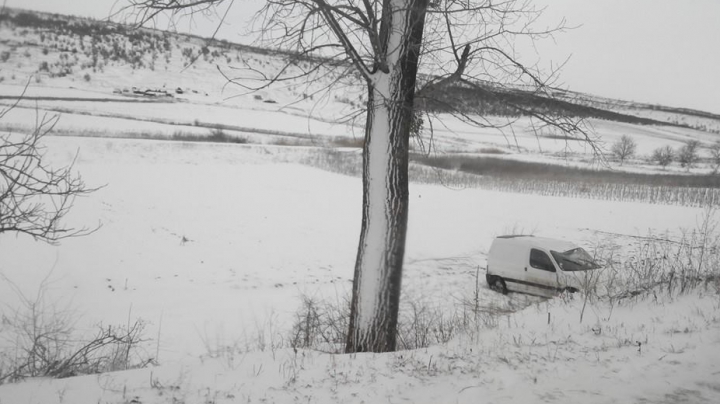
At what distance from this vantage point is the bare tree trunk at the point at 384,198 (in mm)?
5020

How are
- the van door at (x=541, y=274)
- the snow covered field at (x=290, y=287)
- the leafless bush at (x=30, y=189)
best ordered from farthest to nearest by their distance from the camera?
the van door at (x=541, y=274) < the leafless bush at (x=30, y=189) < the snow covered field at (x=290, y=287)

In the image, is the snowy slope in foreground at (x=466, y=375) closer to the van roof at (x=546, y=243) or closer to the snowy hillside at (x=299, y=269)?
the snowy hillside at (x=299, y=269)

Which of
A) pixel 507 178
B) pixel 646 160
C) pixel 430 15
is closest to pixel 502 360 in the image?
pixel 430 15

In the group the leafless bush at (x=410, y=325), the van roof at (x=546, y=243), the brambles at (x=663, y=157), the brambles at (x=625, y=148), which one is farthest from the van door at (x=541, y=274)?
the brambles at (x=625, y=148)

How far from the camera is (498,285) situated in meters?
11.3

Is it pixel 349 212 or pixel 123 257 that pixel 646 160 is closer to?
pixel 349 212

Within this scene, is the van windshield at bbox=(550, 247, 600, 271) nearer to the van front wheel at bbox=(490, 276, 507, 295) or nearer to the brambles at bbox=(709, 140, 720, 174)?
the van front wheel at bbox=(490, 276, 507, 295)

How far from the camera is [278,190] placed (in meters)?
21.2

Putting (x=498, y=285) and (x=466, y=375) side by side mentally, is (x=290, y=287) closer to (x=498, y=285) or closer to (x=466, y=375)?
(x=498, y=285)

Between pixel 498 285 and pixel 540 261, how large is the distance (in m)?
1.41

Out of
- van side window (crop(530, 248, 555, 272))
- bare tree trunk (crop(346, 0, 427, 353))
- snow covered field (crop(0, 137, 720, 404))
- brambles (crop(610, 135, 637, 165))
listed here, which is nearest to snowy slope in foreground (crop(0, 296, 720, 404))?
snow covered field (crop(0, 137, 720, 404))

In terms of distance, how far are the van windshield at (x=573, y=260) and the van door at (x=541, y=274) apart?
7.4 inches

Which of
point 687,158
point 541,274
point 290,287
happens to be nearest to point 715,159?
point 687,158

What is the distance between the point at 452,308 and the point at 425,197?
13379 mm
